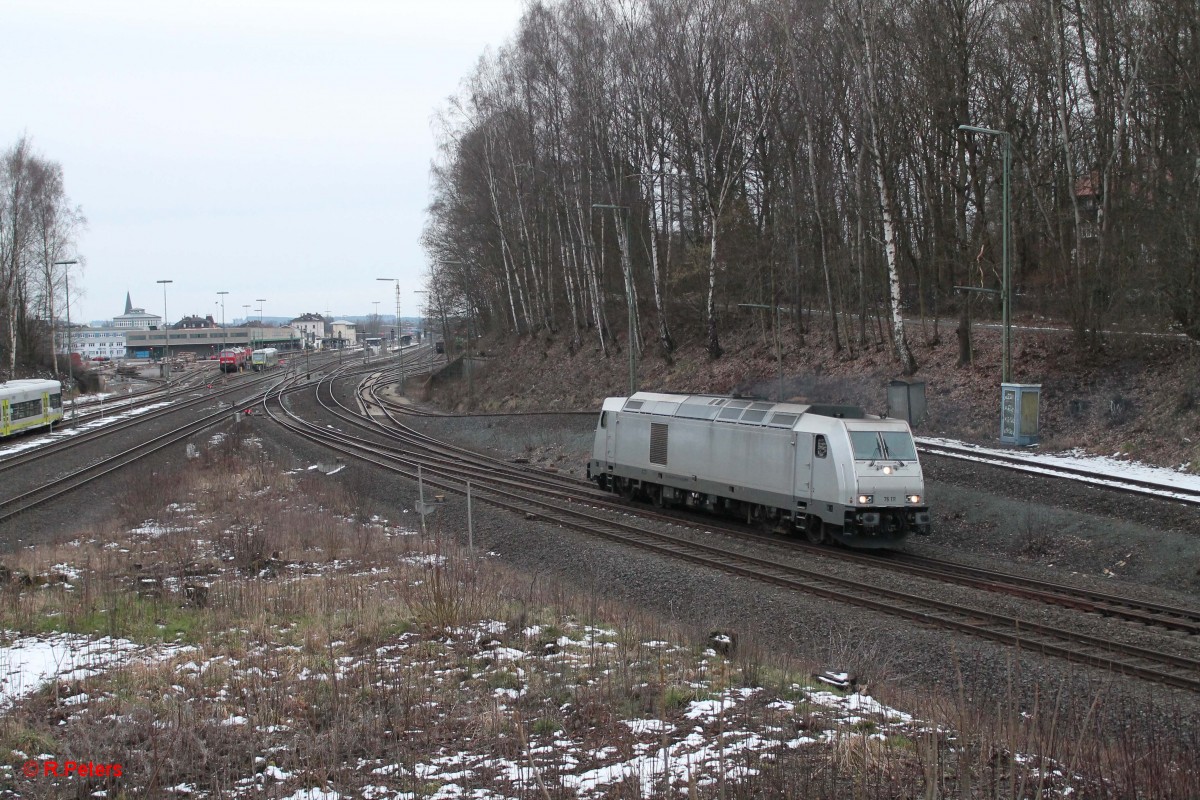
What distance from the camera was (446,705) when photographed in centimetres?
880

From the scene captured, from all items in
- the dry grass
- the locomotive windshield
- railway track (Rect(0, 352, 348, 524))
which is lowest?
railway track (Rect(0, 352, 348, 524))

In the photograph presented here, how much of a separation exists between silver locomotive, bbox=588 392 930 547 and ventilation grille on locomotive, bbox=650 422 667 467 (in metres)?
0.03

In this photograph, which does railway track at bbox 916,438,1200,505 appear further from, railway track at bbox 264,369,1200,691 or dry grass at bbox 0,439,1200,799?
dry grass at bbox 0,439,1200,799


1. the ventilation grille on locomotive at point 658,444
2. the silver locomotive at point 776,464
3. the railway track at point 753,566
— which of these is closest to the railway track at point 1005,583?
the railway track at point 753,566

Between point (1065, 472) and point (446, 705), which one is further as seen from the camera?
point (1065, 472)

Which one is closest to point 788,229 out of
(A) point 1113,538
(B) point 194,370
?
(A) point 1113,538

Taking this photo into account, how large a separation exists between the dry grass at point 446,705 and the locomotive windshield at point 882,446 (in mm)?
6563

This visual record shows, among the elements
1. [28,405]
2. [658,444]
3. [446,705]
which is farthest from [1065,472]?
[28,405]

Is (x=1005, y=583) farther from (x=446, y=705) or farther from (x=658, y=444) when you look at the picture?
(x=446, y=705)

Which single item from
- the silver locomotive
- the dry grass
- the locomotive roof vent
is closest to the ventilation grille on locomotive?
the silver locomotive

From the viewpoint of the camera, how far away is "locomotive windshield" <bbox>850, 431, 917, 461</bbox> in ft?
59.2

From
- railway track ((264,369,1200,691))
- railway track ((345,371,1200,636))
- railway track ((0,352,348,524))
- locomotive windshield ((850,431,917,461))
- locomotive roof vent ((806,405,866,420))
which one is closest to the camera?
railway track ((264,369,1200,691))

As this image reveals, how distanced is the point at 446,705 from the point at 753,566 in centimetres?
903

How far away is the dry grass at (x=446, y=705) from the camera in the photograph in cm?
677
